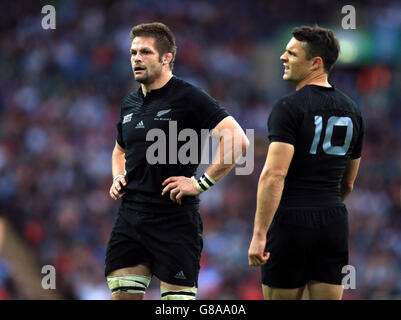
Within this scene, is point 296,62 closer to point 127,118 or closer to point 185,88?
point 185,88

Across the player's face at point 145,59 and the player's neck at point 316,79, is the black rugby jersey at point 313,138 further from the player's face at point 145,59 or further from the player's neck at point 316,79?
the player's face at point 145,59

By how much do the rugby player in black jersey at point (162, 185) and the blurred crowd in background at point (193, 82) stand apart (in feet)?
21.5

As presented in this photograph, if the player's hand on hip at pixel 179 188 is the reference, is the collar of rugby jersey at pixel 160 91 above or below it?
above

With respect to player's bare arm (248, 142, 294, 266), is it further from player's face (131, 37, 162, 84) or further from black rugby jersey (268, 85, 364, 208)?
player's face (131, 37, 162, 84)

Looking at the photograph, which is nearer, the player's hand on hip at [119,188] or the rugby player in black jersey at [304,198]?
the rugby player in black jersey at [304,198]

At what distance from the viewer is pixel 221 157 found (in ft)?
17.0

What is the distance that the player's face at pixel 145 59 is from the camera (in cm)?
532

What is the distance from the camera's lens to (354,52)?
66.0 ft

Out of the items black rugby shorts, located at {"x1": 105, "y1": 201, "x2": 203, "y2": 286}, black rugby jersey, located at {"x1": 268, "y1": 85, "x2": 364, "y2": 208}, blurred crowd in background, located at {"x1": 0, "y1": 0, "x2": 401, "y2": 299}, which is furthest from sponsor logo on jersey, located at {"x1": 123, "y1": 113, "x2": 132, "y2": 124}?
blurred crowd in background, located at {"x1": 0, "y1": 0, "x2": 401, "y2": 299}

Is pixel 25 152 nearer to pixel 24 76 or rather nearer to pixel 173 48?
pixel 24 76

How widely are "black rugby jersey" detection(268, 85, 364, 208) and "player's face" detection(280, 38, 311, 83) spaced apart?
116 mm

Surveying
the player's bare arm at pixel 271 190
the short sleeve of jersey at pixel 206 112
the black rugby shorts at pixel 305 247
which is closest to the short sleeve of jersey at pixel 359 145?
the black rugby shorts at pixel 305 247

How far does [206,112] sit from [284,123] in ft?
2.34

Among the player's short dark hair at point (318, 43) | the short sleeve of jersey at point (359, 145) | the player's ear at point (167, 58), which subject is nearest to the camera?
the player's short dark hair at point (318, 43)
